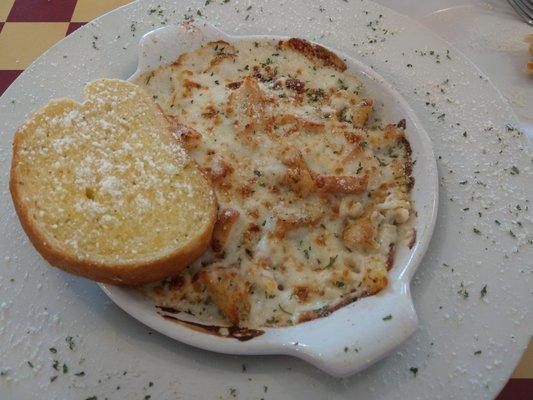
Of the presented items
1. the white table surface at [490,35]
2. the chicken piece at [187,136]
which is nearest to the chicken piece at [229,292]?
the chicken piece at [187,136]

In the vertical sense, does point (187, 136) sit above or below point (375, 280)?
above

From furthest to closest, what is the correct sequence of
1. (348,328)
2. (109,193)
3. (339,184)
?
(339,184) < (109,193) < (348,328)

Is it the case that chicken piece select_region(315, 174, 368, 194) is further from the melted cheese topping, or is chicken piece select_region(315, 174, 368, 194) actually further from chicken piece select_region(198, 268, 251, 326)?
chicken piece select_region(198, 268, 251, 326)

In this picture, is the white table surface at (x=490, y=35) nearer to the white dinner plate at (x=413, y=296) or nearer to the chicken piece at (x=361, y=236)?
the white dinner plate at (x=413, y=296)

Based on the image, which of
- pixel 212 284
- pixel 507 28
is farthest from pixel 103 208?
pixel 507 28

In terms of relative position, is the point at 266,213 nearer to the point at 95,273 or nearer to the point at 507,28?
the point at 95,273

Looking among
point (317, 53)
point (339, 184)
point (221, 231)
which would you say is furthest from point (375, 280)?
point (317, 53)

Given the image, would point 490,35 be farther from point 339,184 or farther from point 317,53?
point 339,184
